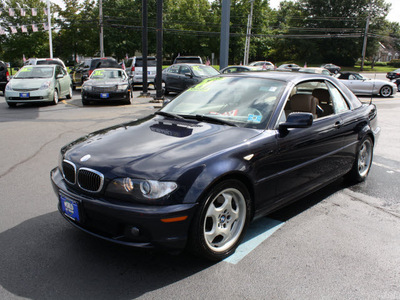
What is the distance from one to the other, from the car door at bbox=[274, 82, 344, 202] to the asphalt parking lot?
0.39 m

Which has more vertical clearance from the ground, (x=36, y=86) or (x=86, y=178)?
(x=86, y=178)

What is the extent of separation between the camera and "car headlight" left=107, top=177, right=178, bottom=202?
262cm

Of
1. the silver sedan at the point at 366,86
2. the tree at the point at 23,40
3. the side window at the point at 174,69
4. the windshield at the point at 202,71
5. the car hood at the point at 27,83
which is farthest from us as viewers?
the tree at the point at 23,40

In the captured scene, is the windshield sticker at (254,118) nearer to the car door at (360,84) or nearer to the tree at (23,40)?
the car door at (360,84)

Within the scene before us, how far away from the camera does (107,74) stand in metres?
14.4

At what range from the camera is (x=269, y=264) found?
300 centimetres

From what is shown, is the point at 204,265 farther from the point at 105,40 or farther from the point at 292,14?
the point at 292,14

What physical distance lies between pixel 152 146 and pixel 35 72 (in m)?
12.5

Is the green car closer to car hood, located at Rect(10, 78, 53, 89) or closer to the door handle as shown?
car hood, located at Rect(10, 78, 53, 89)

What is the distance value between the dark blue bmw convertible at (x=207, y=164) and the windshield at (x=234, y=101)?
0.04 feet

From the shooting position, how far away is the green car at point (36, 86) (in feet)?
41.0

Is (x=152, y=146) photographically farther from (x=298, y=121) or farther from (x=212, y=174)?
(x=298, y=121)

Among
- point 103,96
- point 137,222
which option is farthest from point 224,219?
point 103,96

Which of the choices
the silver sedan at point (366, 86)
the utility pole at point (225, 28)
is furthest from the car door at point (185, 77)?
the silver sedan at point (366, 86)
